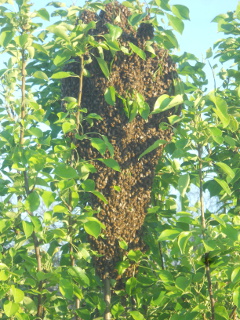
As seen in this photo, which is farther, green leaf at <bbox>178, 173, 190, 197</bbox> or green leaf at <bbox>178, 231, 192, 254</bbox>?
green leaf at <bbox>178, 173, 190, 197</bbox>

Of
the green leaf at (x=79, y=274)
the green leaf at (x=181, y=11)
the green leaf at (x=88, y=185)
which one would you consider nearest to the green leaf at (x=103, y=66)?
the green leaf at (x=181, y=11)

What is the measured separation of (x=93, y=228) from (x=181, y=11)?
1.04 meters

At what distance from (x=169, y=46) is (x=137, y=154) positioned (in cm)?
60

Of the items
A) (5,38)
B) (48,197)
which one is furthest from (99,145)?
(5,38)

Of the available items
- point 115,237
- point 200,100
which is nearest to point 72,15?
point 200,100

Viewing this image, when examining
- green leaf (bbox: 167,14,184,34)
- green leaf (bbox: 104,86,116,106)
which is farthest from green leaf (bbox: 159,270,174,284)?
green leaf (bbox: 167,14,184,34)

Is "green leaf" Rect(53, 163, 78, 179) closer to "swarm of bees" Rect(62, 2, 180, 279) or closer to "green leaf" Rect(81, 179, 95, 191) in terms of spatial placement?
"green leaf" Rect(81, 179, 95, 191)

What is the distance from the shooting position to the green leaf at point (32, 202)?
81.5 inches

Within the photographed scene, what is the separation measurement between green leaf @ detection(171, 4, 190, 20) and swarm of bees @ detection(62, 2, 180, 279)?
0.27 m

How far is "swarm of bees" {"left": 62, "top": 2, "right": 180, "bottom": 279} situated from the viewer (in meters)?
2.39

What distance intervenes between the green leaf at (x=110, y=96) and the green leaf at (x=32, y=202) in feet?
1.83

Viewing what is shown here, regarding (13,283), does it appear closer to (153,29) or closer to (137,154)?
(137,154)

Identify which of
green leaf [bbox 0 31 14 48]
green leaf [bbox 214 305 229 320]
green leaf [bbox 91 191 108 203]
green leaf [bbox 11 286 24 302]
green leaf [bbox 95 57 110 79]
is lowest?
green leaf [bbox 214 305 229 320]

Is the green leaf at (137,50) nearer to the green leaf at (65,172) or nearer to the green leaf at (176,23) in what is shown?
the green leaf at (176,23)
